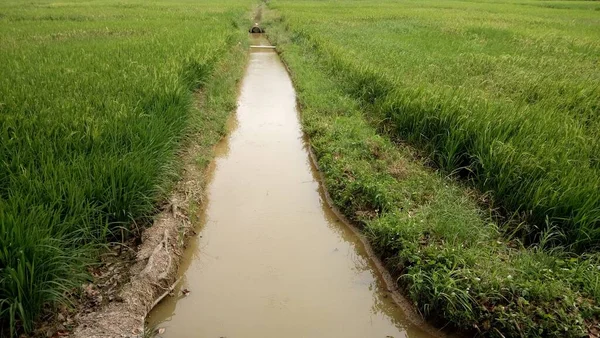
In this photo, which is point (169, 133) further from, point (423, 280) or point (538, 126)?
point (538, 126)

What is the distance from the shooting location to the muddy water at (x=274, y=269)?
325 centimetres

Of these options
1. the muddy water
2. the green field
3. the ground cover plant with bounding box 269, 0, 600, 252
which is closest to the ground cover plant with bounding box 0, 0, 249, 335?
the green field

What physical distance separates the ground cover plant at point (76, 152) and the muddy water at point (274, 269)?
2.46ft

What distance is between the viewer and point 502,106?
240 inches

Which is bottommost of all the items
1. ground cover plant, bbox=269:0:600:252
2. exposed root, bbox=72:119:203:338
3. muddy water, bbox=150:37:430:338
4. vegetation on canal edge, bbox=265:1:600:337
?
muddy water, bbox=150:37:430:338

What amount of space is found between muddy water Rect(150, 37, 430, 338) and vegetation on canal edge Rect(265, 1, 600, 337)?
29 centimetres

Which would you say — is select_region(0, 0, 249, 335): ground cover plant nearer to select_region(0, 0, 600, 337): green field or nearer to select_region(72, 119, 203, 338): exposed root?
select_region(0, 0, 600, 337): green field

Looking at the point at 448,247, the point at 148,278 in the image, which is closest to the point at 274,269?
the point at 148,278

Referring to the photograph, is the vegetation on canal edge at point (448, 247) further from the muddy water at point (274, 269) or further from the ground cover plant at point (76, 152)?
the ground cover plant at point (76, 152)

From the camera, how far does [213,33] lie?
12039 mm

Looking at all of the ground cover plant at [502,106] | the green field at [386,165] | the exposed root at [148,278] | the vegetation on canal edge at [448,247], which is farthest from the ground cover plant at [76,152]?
the ground cover plant at [502,106]

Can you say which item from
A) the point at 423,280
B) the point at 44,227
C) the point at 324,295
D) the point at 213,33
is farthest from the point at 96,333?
the point at 213,33

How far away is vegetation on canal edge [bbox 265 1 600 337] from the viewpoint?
3018mm

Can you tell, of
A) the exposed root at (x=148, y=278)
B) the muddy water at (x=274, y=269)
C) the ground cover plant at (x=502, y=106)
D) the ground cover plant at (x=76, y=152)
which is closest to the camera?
the ground cover plant at (x=76, y=152)
